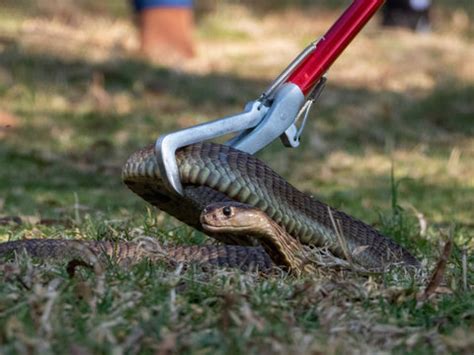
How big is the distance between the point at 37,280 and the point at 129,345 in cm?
61

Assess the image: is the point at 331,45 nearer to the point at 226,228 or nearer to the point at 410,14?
the point at 226,228

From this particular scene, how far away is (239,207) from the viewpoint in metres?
3.82

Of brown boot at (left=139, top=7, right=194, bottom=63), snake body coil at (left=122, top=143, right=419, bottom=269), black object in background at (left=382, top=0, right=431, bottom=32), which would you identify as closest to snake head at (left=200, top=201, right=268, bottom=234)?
snake body coil at (left=122, top=143, right=419, bottom=269)

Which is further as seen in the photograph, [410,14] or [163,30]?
[410,14]

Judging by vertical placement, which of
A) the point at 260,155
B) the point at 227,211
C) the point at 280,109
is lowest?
the point at 260,155

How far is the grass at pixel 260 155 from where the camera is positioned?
125 inches

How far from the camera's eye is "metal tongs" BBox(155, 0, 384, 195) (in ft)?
13.4

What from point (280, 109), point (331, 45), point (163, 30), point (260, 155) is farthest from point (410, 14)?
point (280, 109)

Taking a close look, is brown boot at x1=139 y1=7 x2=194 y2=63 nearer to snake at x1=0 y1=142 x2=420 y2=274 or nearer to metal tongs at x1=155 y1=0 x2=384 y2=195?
metal tongs at x1=155 y1=0 x2=384 y2=195

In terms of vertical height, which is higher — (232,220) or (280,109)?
(280,109)

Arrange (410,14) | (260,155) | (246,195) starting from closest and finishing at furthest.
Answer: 1. (246,195)
2. (260,155)
3. (410,14)

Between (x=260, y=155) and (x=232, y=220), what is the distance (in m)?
5.26

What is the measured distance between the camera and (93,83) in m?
10.6

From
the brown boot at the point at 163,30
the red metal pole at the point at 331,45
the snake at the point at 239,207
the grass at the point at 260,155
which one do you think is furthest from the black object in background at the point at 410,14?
the snake at the point at 239,207
